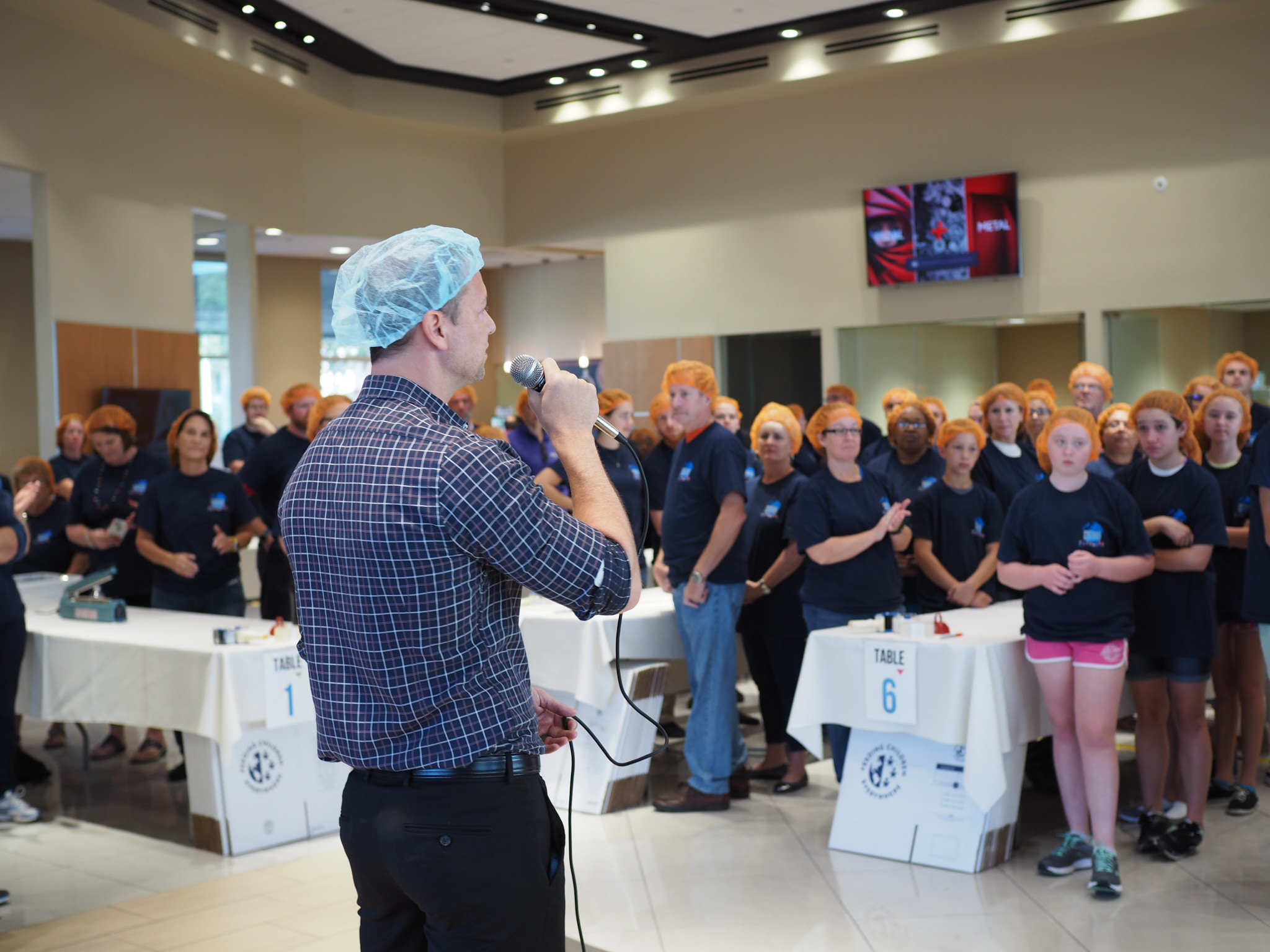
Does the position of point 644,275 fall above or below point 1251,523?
above

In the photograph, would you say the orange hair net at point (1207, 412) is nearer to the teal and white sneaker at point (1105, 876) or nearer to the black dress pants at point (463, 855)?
the teal and white sneaker at point (1105, 876)

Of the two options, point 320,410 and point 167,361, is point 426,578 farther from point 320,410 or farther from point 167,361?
point 167,361

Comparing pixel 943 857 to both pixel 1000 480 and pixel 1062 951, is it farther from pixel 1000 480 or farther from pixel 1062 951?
pixel 1000 480

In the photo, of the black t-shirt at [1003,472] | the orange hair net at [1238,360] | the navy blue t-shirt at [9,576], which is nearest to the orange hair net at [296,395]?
the navy blue t-shirt at [9,576]

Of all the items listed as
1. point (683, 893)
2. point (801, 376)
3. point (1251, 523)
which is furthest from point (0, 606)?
point (801, 376)

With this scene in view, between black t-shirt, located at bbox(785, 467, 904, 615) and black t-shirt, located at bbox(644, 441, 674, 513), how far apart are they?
141 centimetres

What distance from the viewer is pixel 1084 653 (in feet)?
12.6

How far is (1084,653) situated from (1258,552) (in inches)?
26.8

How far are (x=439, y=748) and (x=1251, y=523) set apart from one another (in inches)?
131

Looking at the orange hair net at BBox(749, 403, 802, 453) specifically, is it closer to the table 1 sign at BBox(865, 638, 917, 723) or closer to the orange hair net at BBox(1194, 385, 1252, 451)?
the table 1 sign at BBox(865, 638, 917, 723)

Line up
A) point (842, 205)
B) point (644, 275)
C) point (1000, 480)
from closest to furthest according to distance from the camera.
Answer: point (1000, 480) → point (842, 205) → point (644, 275)

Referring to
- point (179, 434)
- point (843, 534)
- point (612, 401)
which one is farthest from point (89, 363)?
point (843, 534)

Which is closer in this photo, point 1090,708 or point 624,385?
point 1090,708

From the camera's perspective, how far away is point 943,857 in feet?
14.0
